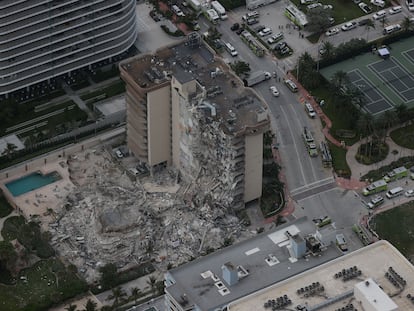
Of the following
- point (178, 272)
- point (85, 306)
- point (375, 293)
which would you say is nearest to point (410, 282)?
point (375, 293)

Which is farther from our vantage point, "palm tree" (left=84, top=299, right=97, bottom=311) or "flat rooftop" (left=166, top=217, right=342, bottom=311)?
"palm tree" (left=84, top=299, right=97, bottom=311)

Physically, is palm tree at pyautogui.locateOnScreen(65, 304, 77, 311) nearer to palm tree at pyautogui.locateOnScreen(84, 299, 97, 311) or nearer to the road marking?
palm tree at pyautogui.locateOnScreen(84, 299, 97, 311)

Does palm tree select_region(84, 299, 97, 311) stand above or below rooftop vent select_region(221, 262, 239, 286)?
above

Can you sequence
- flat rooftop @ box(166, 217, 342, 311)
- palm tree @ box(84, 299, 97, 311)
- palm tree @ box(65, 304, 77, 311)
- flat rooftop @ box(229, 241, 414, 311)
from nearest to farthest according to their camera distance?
flat rooftop @ box(229, 241, 414, 311) → flat rooftop @ box(166, 217, 342, 311) → palm tree @ box(84, 299, 97, 311) → palm tree @ box(65, 304, 77, 311)

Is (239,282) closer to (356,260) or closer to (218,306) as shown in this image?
(218,306)

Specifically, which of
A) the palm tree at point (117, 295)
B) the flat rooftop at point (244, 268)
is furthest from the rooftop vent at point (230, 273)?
the palm tree at point (117, 295)

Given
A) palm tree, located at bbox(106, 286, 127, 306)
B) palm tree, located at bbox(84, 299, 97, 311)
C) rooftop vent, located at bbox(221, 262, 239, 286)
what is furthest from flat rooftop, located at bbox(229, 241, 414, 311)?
palm tree, located at bbox(84, 299, 97, 311)
